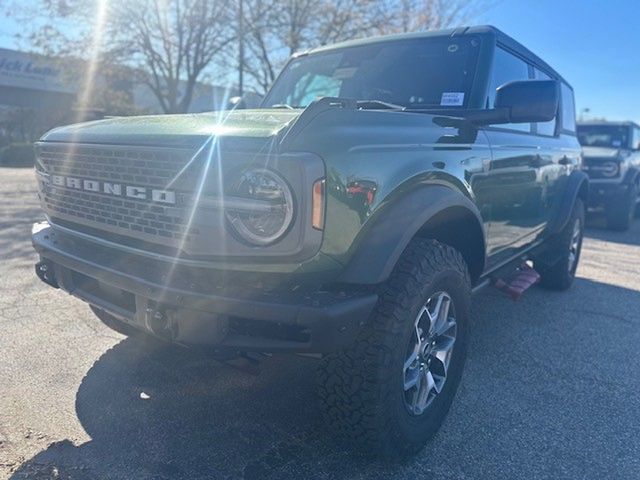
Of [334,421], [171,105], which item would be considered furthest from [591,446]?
[171,105]

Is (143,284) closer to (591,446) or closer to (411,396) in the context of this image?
(411,396)

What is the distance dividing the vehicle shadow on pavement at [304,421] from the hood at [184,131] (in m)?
1.39

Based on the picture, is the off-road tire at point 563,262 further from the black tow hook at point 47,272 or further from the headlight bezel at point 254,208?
the black tow hook at point 47,272

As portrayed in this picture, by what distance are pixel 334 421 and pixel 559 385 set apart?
5.63ft

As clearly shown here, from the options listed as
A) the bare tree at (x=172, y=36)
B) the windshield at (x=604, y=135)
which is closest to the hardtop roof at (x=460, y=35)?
the windshield at (x=604, y=135)

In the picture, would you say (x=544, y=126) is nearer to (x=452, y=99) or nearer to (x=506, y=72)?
(x=506, y=72)

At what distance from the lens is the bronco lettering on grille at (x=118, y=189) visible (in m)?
2.08

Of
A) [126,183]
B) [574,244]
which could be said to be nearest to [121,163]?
[126,183]

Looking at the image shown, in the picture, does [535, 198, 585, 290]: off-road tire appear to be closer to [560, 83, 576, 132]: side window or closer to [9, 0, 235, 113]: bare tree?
[560, 83, 576, 132]: side window

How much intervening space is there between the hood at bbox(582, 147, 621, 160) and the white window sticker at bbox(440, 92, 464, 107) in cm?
799

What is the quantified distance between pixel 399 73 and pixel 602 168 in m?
7.98

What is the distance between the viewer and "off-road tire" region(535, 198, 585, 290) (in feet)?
15.9

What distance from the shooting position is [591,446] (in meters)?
2.54

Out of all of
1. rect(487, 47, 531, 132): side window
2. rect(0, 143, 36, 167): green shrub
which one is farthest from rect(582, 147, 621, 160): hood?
rect(0, 143, 36, 167): green shrub
